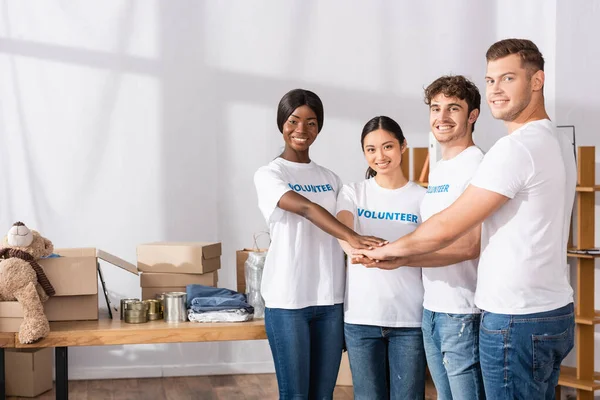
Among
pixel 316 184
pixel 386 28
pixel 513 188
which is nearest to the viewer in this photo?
pixel 513 188

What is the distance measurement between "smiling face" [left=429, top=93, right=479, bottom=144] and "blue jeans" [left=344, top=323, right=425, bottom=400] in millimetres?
627

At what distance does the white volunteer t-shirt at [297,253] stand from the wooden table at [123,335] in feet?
1.66

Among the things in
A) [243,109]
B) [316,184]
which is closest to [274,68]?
[243,109]

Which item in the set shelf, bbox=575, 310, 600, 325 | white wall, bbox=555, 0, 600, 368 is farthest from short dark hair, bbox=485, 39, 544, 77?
white wall, bbox=555, 0, 600, 368

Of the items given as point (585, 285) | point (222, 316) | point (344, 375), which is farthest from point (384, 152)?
point (344, 375)

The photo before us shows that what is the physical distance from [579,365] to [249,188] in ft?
7.28

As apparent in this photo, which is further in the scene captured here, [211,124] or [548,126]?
[211,124]

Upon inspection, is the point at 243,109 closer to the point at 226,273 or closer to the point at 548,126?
the point at 226,273

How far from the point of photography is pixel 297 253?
265cm

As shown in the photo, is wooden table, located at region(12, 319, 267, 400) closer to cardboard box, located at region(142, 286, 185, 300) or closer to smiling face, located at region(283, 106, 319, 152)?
cardboard box, located at region(142, 286, 185, 300)

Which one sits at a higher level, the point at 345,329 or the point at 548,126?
the point at 548,126

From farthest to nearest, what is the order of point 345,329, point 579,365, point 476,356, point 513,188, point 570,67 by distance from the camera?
1. point 570,67
2. point 579,365
3. point 345,329
4. point 476,356
5. point 513,188

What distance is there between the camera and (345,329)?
256 cm

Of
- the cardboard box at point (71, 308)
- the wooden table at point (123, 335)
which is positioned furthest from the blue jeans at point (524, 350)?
the cardboard box at point (71, 308)
